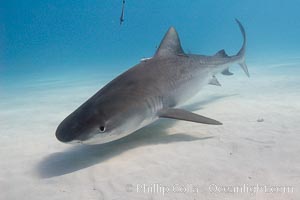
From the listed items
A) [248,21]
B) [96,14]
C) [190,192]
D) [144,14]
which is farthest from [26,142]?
[248,21]

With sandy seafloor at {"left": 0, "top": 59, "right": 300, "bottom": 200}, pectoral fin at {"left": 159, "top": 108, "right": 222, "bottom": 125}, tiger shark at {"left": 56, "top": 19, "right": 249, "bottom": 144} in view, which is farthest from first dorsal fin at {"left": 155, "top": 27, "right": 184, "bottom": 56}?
pectoral fin at {"left": 159, "top": 108, "right": 222, "bottom": 125}

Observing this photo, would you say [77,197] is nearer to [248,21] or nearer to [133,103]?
[133,103]

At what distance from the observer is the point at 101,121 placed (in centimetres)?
332

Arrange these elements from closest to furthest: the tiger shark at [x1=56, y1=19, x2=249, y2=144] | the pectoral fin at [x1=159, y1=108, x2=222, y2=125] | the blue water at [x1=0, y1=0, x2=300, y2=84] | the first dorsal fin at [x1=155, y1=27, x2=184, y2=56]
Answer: the tiger shark at [x1=56, y1=19, x2=249, y2=144]
the pectoral fin at [x1=159, y1=108, x2=222, y2=125]
the first dorsal fin at [x1=155, y1=27, x2=184, y2=56]
the blue water at [x1=0, y1=0, x2=300, y2=84]

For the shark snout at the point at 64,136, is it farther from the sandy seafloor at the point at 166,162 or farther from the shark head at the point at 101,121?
the sandy seafloor at the point at 166,162

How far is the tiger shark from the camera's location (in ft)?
10.9

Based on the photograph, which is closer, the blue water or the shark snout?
the shark snout

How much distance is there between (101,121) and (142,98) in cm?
89

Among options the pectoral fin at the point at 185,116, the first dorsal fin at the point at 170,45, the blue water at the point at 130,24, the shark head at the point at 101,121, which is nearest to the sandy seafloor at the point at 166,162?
the pectoral fin at the point at 185,116

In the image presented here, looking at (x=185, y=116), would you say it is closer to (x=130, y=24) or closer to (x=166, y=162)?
(x=166, y=162)

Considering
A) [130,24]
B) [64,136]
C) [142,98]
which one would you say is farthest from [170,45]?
[130,24]

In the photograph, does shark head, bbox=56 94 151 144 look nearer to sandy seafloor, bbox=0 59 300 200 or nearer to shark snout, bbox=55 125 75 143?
shark snout, bbox=55 125 75 143

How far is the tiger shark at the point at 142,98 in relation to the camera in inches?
130

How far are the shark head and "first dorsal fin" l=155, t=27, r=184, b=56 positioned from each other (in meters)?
1.91
